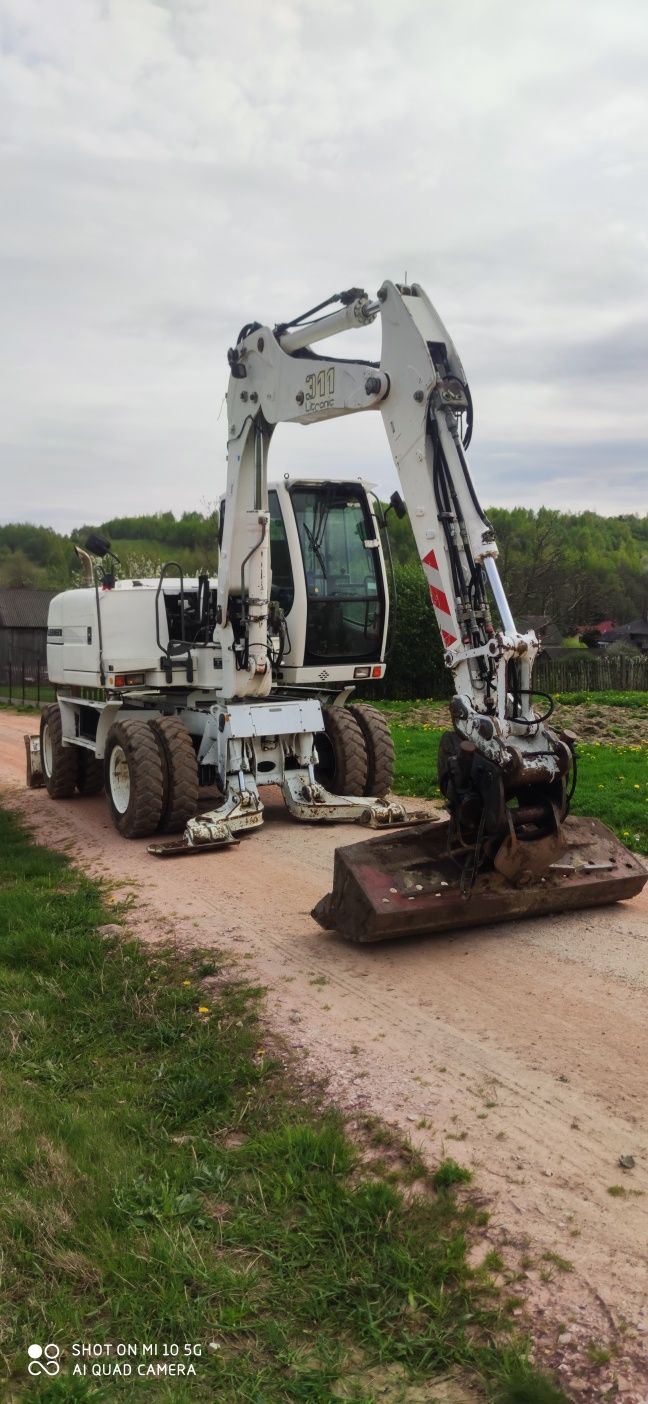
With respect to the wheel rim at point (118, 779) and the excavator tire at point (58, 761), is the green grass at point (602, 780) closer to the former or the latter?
the wheel rim at point (118, 779)

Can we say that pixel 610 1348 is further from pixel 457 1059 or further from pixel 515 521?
pixel 515 521

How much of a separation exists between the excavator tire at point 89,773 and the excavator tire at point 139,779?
7.67ft

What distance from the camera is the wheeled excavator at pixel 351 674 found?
18.6 ft

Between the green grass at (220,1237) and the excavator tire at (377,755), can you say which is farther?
the excavator tire at (377,755)

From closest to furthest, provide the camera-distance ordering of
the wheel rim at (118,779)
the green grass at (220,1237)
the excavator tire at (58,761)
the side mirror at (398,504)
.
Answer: the green grass at (220,1237), the side mirror at (398,504), the wheel rim at (118,779), the excavator tire at (58,761)

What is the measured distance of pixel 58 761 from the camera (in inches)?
455

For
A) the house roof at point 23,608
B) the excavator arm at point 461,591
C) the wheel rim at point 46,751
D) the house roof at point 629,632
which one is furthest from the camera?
the house roof at point 629,632

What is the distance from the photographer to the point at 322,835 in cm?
885

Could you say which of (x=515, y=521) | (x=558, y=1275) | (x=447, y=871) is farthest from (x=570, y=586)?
(x=558, y=1275)

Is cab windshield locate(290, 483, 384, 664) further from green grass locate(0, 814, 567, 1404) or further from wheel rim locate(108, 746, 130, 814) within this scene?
green grass locate(0, 814, 567, 1404)

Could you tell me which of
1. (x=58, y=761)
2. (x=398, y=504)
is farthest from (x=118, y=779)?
(x=398, y=504)

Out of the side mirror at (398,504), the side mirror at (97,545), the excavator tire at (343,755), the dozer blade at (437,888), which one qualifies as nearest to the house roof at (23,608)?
the side mirror at (97,545)

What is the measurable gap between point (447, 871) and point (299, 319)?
4504 millimetres

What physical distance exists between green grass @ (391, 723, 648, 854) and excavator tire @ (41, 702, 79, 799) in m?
3.56
